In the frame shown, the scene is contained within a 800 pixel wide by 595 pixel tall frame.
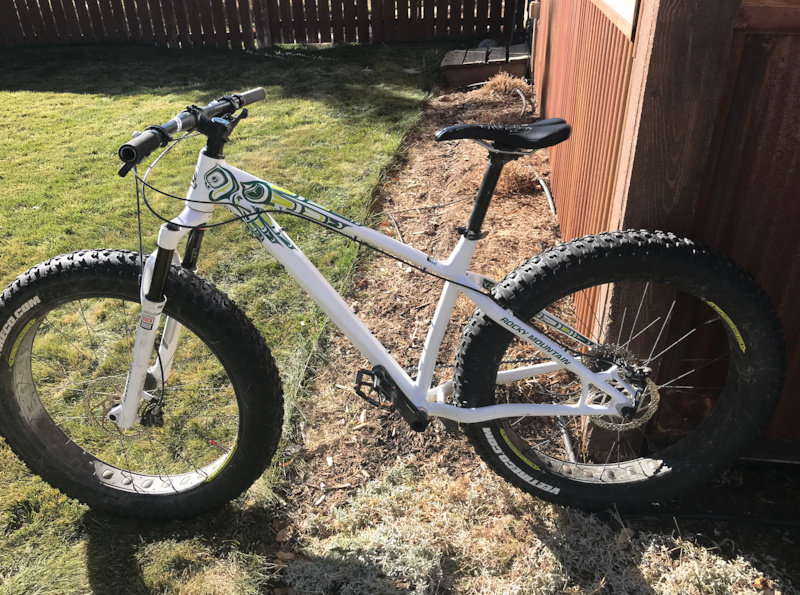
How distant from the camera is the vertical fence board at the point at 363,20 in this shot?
10.1m

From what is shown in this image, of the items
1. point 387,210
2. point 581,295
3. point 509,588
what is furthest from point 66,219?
point 509,588

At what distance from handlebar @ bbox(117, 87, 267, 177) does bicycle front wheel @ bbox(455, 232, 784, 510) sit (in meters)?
1.14

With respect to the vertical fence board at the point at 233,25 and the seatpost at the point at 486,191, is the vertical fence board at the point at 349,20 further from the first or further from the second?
the seatpost at the point at 486,191

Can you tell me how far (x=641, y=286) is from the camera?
7.33 ft

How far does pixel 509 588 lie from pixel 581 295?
1507 mm

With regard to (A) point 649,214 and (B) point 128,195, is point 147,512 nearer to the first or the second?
(A) point 649,214

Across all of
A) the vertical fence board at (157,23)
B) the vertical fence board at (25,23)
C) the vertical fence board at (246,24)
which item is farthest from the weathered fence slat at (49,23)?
the vertical fence board at (246,24)

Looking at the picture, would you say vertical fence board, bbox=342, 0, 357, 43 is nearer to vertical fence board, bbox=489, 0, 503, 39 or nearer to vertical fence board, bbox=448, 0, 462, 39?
vertical fence board, bbox=448, 0, 462, 39

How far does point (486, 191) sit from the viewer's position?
2.00 metres

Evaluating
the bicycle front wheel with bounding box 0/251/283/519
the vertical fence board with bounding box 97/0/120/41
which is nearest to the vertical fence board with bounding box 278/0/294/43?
the vertical fence board with bounding box 97/0/120/41

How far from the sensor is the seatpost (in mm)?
1946

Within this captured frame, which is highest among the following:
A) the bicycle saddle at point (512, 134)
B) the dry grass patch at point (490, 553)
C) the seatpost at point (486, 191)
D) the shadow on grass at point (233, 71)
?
the bicycle saddle at point (512, 134)

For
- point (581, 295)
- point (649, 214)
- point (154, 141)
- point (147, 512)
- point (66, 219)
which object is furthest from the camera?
point (66, 219)

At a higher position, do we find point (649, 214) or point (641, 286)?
point (649, 214)
